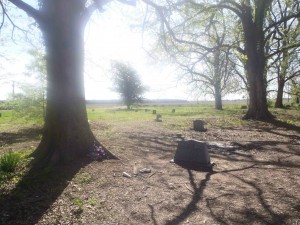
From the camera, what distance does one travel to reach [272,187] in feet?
19.6

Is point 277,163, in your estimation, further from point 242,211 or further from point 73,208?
point 73,208

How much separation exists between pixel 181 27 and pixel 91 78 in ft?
29.0

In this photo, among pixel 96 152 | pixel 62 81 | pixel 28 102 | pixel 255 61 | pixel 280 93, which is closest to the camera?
pixel 62 81

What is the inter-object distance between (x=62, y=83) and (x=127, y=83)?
4639 centimetres

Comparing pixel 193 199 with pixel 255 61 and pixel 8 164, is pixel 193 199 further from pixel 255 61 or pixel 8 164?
pixel 255 61

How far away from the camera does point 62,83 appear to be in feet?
25.6

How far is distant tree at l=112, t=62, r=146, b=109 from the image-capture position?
5372 centimetres

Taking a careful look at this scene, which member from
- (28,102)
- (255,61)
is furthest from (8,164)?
(255,61)

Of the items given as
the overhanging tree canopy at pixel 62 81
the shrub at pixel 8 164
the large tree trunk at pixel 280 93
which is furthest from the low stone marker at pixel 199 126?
the large tree trunk at pixel 280 93

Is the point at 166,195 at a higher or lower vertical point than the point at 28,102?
lower

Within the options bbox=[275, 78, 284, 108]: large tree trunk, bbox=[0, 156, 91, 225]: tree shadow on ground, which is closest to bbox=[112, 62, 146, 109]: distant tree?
bbox=[275, 78, 284, 108]: large tree trunk

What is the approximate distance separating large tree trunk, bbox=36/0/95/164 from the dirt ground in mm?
932

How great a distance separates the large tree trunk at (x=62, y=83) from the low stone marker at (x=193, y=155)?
8.82 feet

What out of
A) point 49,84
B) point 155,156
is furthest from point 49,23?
point 155,156
